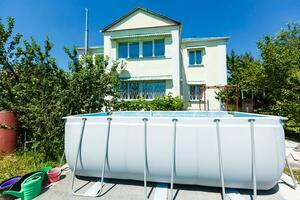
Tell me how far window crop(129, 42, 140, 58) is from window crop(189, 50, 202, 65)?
4.80 meters

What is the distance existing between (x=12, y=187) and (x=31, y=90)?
3244 millimetres

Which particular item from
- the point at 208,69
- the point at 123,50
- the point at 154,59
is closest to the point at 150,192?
the point at 154,59

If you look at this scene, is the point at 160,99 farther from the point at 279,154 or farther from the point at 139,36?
the point at 279,154

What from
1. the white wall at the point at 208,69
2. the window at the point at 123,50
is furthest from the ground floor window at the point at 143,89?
the white wall at the point at 208,69

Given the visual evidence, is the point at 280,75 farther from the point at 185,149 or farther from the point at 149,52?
the point at 149,52

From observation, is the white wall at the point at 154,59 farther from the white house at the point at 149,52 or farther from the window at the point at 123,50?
the window at the point at 123,50

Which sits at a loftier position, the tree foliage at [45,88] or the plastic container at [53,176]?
the tree foliage at [45,88]

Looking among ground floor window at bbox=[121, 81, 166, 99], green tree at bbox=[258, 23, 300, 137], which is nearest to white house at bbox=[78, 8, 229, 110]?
ground floor window at bbox=[121, 81, 166, 99]

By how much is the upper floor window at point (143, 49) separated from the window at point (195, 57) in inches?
139

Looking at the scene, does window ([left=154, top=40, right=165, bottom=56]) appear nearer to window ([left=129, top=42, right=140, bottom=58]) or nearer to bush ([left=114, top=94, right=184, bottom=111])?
window ([left=129, top=42, right=140, bottom=58])

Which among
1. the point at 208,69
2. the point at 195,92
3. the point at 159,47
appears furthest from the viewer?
the point at 195,92

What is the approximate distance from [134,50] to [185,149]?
36.9 ft

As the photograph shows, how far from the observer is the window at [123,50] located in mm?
13134

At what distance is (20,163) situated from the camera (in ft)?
15.2
